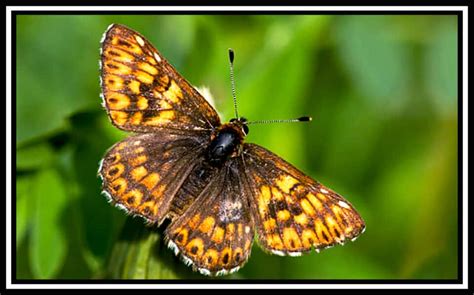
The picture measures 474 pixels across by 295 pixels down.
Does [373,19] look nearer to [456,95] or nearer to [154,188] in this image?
[456,95]

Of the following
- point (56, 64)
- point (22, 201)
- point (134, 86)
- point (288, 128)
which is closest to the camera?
point (134, 86)

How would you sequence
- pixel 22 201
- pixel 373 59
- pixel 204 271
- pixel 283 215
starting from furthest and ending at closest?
pixel 373 59 → pixel 22 201 → pixel 283 215 → pixel 204 271

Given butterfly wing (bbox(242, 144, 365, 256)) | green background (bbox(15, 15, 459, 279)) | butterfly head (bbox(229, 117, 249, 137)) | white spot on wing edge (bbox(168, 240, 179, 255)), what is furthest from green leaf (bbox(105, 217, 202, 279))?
butterfly head (bbox(229, 117, 249, 137))

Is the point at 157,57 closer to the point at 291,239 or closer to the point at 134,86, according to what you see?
the point at 134,86

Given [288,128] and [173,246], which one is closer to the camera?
[173,246]

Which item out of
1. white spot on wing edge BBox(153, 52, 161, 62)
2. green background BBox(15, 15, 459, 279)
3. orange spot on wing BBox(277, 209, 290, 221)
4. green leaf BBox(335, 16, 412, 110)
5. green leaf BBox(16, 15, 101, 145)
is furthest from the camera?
green leaf BBox(335, 16, 412, 110)

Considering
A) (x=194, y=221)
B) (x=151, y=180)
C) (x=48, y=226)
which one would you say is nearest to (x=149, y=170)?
(x=151, y=180)

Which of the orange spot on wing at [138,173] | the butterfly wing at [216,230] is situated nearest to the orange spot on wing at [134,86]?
the orange spot on wing at [138,173]

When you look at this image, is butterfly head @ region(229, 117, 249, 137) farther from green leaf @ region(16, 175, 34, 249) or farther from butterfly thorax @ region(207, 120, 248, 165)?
green leaf @ region(16, 175, 34, 249)
